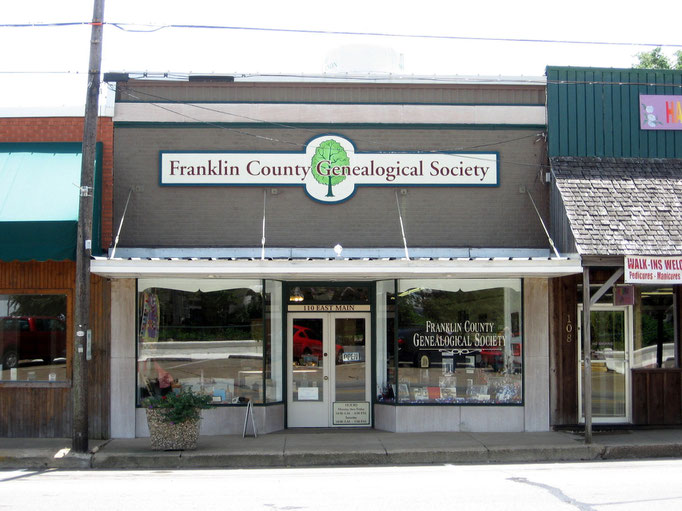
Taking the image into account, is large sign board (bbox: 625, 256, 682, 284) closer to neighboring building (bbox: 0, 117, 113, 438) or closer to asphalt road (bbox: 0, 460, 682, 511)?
asphalt road (bbox: 0, 460, 682, 511)

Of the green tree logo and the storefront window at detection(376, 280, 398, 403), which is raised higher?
the green tree logo

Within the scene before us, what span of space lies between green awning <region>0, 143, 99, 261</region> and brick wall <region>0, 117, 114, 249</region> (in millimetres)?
164

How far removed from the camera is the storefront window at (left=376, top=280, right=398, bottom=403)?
45.2ft

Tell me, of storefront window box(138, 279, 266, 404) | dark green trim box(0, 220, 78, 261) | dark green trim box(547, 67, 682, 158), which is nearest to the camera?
dark green trim box(0, 220, 78, 261)

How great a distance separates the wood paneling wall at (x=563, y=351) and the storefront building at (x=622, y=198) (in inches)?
0.7

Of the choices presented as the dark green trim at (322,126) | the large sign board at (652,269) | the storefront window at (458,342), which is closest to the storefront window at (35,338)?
the dark green trim at (322,126)

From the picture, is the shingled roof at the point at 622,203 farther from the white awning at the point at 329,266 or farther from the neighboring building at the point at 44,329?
the neighboring building at the point at 44,329

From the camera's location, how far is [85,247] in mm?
11703

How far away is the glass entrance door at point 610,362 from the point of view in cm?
1413

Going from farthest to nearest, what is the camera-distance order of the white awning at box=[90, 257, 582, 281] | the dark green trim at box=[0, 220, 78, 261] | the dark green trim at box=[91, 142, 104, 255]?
the dark green trim at box=[91, 142, 104, 255] → the dark green trim at box=[0, 220, 78, 261] → the white awning at box=[90, 257, 582, 281]

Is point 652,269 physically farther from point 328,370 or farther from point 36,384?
point 36,384

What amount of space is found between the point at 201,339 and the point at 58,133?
4414 mm

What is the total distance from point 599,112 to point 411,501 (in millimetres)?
8796

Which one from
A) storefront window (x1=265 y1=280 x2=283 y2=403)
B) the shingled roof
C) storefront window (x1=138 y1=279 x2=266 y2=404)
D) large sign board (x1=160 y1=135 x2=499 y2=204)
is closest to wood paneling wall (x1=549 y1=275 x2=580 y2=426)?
the shingled roof
